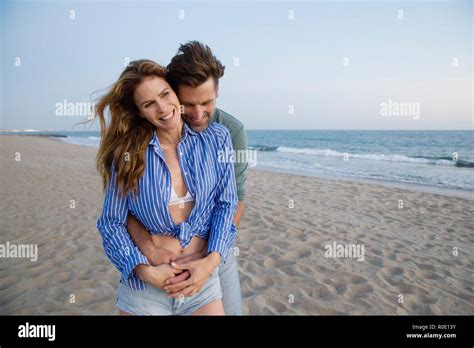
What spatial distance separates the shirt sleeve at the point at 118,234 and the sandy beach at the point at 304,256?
194cm

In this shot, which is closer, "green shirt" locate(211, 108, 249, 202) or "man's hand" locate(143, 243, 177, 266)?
"man's hand" locate(143, 243, 177, 266)

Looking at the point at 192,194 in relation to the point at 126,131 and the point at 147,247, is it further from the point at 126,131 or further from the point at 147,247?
the point at 126,131

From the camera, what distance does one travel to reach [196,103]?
6.67ft

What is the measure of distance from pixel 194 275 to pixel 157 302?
23 cm

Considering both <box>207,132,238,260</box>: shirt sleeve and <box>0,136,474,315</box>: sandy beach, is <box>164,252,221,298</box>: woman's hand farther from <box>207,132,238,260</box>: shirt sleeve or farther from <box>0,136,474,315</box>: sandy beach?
<box>0,136,474,315</box>: sandy beach

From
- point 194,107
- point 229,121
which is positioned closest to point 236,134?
point 229,121

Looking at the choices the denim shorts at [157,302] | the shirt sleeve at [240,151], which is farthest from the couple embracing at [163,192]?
the shirt sleeve at [240,151]

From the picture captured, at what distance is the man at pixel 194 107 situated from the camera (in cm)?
179

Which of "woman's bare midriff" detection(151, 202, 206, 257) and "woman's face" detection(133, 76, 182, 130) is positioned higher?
"woman's face" detection(133, 76, 182, 130)

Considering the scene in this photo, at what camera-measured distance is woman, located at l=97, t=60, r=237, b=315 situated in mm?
1735

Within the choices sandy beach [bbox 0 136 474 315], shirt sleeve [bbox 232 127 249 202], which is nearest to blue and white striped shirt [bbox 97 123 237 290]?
shirt sleeve [bbox 232 127 249 202]

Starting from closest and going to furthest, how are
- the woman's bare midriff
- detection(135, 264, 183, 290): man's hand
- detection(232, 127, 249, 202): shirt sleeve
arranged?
detection(135, 264, 183, 290): man's hand
the woman's bare midriff
detection(232, 127, 249, 202): shirt sleeve

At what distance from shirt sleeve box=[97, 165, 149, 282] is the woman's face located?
1.07 feet
